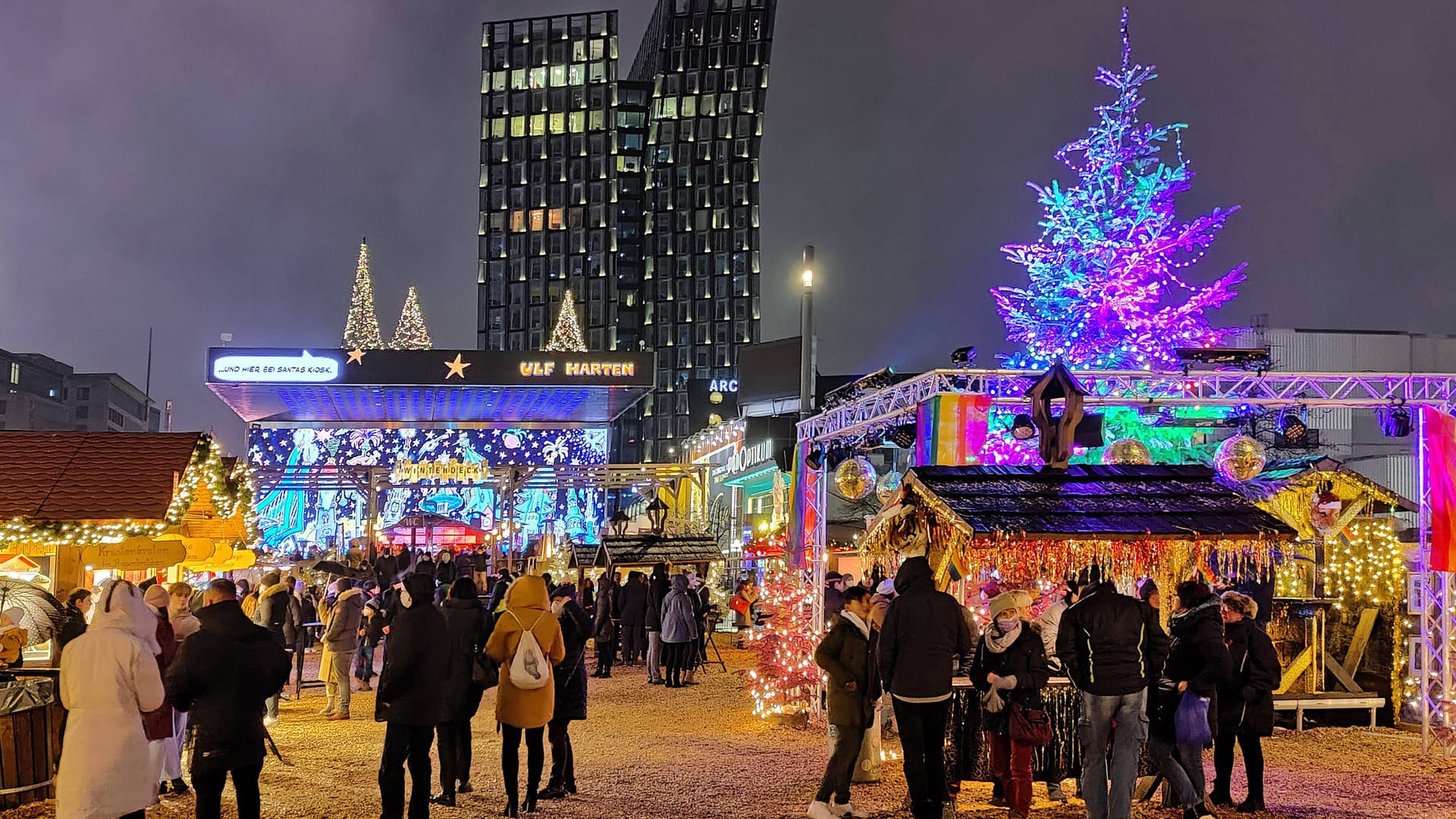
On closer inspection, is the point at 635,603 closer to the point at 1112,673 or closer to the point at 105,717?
the point at 1112,673

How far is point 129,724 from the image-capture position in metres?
5.48

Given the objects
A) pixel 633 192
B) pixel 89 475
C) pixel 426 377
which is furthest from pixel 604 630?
pixel 633 192

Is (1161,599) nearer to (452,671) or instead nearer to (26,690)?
(452,671)

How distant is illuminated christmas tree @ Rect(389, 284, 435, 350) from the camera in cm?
5594

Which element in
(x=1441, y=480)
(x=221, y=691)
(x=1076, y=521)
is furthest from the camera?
(x=1441, y=480)

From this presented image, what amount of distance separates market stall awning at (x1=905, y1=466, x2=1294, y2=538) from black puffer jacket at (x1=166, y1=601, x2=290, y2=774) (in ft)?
13.8

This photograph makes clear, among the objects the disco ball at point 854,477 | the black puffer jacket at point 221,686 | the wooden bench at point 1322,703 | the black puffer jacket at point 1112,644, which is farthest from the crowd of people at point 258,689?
the wooden bench at point 1322,703

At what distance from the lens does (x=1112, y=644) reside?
21.7 ft

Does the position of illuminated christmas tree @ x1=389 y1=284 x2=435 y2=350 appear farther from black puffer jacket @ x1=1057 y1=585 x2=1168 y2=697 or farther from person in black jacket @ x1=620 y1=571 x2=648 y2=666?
black puffer jacket @ x1=1057 y1=585 x2=1168 y2=697

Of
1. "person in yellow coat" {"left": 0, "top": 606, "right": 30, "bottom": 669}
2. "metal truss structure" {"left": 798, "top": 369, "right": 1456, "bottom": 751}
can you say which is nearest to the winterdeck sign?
"metal truss structure" {"left": 798, "top": 369, "right": 1456, "bottom": 751}

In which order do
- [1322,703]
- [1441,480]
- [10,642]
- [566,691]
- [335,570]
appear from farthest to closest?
[335,570] → [1322,703] → [1441,480] → [10,642] → [566,691]

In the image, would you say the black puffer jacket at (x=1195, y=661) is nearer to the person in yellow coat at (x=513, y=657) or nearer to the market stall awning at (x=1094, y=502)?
the market stall awning at (x=1094, y=502)

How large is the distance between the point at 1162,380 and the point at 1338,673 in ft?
11.6

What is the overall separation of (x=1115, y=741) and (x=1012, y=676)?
769 mm
